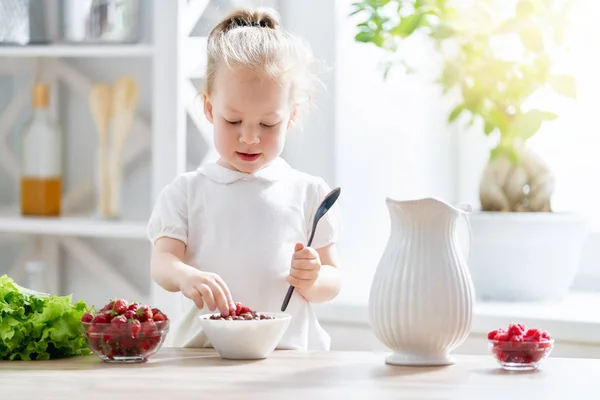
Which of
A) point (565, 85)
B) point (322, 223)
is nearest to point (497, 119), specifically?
point (565, 85)

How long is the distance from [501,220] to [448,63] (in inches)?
16.7

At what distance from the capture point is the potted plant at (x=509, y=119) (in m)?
2.58

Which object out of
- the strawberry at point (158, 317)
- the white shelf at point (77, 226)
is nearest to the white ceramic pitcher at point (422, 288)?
the strawberry at point (158, 317)

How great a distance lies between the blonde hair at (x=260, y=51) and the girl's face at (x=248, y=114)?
17 millimetres

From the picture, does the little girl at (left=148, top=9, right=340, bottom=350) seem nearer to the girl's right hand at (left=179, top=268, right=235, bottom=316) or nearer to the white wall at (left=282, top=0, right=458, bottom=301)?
the girl's right hand at (left=179, top=268, right=235, bottom=316)

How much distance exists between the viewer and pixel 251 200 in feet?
6.18

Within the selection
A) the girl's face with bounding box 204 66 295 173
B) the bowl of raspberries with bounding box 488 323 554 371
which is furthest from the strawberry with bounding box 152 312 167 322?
the bowl of raspberries with bounding box 488 323 554 371

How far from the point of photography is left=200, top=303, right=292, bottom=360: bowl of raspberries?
154 centimetres

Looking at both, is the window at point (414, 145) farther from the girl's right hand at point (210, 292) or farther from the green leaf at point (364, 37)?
the girl's right hand at point (210, 292)

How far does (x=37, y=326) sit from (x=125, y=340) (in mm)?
148

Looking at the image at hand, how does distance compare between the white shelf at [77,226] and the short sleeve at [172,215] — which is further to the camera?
the white shelf at [77,226]

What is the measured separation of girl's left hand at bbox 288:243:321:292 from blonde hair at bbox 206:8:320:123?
30cm

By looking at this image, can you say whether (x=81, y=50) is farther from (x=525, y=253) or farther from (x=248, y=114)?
(x=525, y=253)

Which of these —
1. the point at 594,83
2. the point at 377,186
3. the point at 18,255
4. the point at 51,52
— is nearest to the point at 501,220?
the point at 377,186
